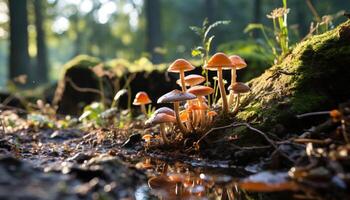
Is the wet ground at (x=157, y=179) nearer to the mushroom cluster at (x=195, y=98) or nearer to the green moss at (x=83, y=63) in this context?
the mushroom cluster at (x=195, y=98)

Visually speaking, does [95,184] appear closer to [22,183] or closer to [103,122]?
[22,183]

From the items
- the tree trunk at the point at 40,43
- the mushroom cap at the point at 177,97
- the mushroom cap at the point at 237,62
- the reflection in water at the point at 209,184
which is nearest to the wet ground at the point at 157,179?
the reflection in water at the point at 209,184

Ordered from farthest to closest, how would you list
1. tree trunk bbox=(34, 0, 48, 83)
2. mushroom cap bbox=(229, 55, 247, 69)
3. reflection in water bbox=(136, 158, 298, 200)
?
tree trunk bbox=(34, 0, 48, 83) < mushroom cap bbox=(229, 55, 247, 69) < reflection in water bbox=(136, 158, 298, 200)

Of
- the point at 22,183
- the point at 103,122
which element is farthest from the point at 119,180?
the point at 103,122

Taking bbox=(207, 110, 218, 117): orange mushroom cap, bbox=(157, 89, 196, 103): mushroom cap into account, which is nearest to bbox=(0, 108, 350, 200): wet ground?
bbox=(207, 110, 218, 117): orange mushroom cap

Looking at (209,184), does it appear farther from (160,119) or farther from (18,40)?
(18,40)

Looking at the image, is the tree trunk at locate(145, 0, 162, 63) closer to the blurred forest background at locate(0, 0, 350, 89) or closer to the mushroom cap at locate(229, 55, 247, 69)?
the blurred forest background at locate(0, 0, 350, 89)
